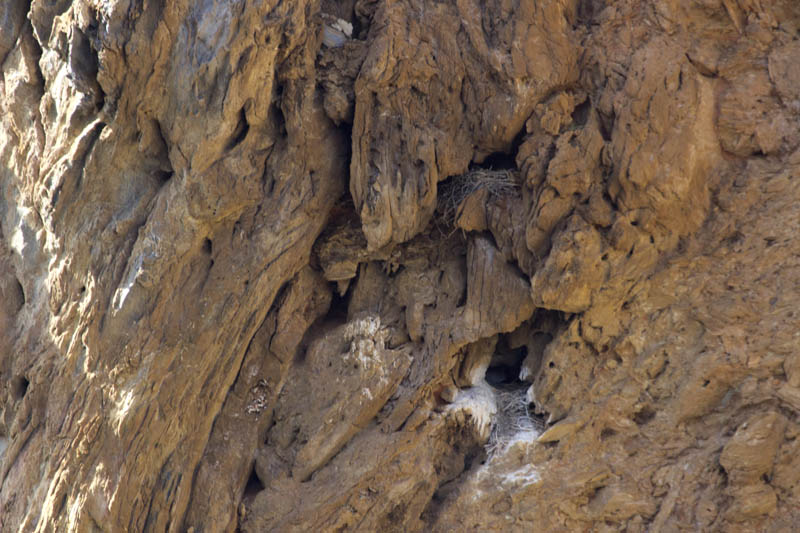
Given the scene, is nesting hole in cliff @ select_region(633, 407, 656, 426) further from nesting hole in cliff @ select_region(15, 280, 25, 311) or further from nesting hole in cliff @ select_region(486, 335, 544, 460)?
nesting hole in cliff @ select_region(15, 280, 25, 311)

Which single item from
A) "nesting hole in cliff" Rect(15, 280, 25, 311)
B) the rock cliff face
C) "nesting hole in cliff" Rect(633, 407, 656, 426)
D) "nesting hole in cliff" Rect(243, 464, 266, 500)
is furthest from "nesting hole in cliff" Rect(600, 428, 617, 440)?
"nesting hole in cliff" Rect(15, 280, 25, 311)

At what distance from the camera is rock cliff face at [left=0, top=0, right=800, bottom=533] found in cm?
421

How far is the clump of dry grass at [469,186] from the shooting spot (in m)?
4.71

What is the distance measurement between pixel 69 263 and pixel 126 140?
2.93 feet

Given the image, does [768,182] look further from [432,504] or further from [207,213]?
[207,213]

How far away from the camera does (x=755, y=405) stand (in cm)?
421

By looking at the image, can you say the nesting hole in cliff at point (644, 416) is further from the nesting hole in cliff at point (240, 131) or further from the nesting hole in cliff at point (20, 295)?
the nesting hole in cliff at point (20, 295)

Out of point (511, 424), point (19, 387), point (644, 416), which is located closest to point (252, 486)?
point (19, 387)

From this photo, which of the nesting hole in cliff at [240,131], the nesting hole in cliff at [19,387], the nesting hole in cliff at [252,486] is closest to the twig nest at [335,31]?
the nesting hole in cliff at [240,131]

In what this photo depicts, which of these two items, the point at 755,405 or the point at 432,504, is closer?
the point at 755,405

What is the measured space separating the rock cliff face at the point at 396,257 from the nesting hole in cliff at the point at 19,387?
0.03 metres

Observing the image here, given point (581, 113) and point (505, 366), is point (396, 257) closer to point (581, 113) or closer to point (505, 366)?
point (505, 366)

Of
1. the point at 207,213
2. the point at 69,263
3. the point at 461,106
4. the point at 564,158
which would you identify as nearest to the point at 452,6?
the point at 461,106

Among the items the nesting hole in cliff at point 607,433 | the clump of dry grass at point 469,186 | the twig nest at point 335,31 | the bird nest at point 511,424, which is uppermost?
the twig nest at point 335,31
